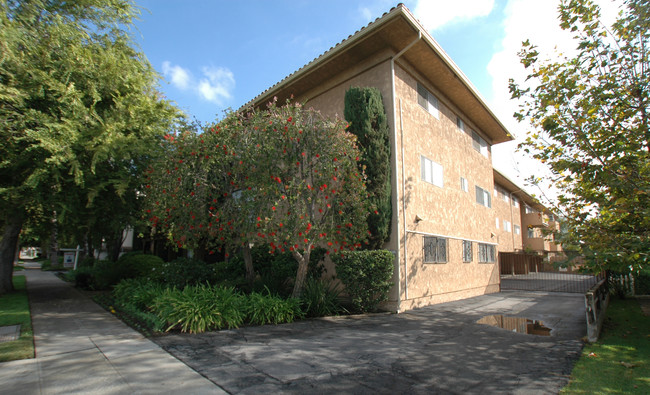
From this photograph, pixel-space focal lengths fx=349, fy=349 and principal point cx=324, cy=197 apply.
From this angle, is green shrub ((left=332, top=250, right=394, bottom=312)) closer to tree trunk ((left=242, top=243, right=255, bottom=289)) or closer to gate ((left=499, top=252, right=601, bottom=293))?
tree trunk ((left=242, top=243, right=255, bottom=289))

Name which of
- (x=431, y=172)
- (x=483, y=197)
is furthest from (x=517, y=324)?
(x=483, y=197)

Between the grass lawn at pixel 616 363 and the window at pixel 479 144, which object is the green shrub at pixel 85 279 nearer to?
the grass lawn at pixel 616 363

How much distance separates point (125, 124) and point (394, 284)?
932cm

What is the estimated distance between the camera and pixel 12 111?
29.0 feet

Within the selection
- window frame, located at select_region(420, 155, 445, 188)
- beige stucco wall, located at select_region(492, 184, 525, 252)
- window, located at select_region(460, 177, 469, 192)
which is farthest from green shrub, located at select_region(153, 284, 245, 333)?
beige stucco wall, located at select_region(492, 184, 525, 252)

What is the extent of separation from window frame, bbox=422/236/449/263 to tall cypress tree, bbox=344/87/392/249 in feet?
6.99

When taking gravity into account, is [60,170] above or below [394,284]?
above

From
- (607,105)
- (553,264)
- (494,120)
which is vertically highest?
(494,120)

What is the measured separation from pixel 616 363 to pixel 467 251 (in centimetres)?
953

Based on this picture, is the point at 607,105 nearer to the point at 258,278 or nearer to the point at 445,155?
the point at 445,155

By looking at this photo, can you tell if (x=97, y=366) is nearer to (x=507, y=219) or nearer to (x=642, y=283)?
(x=642, y=283)

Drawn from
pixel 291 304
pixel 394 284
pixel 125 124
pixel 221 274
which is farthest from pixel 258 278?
pixel 125 124

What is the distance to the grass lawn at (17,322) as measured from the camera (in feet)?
17.4

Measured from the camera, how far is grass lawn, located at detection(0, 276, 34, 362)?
208 inches
